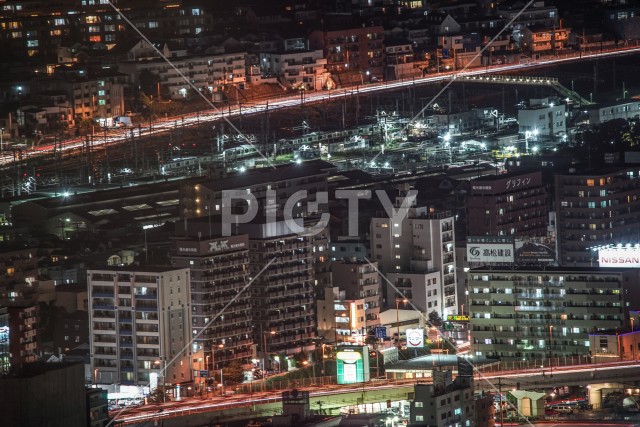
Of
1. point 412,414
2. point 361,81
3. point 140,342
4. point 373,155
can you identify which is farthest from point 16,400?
point 361,81

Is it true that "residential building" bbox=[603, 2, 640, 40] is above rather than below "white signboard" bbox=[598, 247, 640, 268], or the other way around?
above

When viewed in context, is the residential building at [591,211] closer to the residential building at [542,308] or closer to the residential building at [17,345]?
the residential building at [542,308]

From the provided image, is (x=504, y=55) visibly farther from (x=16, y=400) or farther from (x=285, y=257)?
(x=16, y=400)

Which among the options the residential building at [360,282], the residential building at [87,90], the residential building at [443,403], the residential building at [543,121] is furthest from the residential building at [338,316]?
the residential building at [87,90]

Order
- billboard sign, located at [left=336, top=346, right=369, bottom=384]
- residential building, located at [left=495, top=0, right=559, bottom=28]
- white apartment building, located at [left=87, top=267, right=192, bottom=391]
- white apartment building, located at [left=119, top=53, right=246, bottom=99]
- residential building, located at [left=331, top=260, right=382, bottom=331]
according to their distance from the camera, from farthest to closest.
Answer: residential building, located at [left=495, top=0, right=559, bottom=28] < white apartment building, located at [left=119, top=53, right=246, bottom=99] < residential building, located at [left=331, top=260, right=382, bottom=331] < white apartment building, located at [left=87, top=267, right=192, bottom=391] < billboard sign, located at [left=336, top=346, right=369, bottom=384]

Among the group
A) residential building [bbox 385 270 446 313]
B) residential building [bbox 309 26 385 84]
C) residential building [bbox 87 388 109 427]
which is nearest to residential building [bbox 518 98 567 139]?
residential building [bbox 309 26 385 84]

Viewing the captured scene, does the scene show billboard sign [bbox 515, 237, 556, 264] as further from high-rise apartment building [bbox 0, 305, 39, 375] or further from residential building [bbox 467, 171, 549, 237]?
high-rise apartment building [bbox 0, 305, 39, 375]
